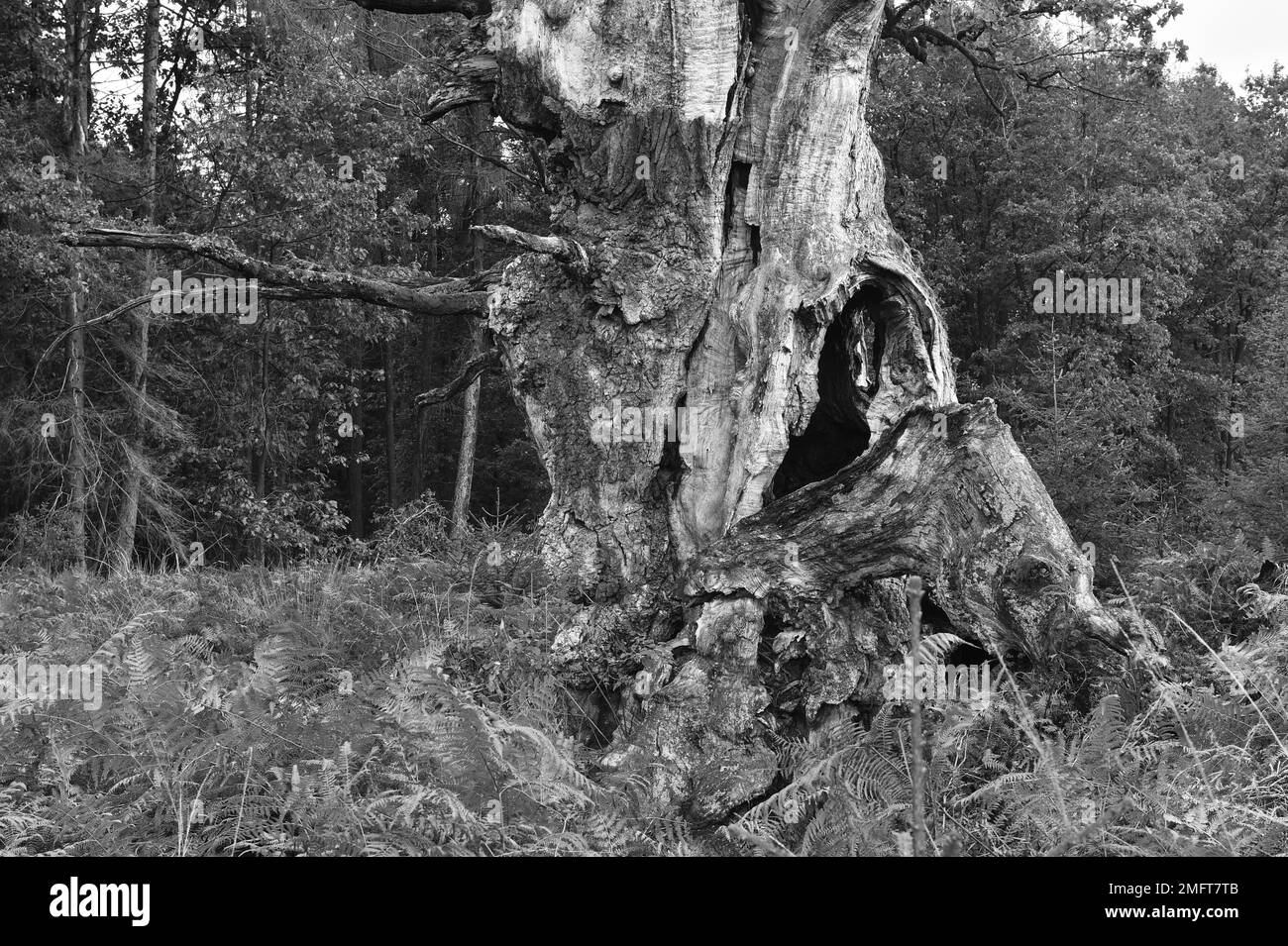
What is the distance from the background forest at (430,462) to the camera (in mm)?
3611

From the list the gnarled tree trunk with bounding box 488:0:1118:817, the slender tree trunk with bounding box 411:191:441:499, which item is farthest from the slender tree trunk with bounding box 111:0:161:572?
the gnarled tree trunk with bounding box 488:0:1118:817

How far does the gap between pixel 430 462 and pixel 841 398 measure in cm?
2652

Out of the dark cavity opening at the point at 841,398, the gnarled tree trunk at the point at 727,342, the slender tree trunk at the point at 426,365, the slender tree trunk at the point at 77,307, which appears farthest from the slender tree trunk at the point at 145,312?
the dark cavity opening at the point at 841,398

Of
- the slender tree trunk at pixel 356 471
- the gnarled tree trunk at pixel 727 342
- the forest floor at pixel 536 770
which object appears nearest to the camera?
the forest floor at pixel 536 770

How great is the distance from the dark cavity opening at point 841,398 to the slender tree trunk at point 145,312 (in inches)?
621

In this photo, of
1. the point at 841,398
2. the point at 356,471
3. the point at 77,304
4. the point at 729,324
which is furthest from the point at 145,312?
the point at 841,398

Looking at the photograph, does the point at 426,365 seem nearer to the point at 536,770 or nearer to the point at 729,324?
the point at 729,324

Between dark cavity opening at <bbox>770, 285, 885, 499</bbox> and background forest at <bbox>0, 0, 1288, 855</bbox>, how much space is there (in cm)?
157

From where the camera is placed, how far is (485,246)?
28.4 metres

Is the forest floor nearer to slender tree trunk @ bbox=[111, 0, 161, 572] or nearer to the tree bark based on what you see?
the tree bark

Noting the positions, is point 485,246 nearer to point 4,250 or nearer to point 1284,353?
point 4,250

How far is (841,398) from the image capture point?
596cm

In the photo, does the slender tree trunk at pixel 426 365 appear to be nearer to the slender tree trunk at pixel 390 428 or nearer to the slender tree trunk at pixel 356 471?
the slender tree trunk at pixel 390 428
